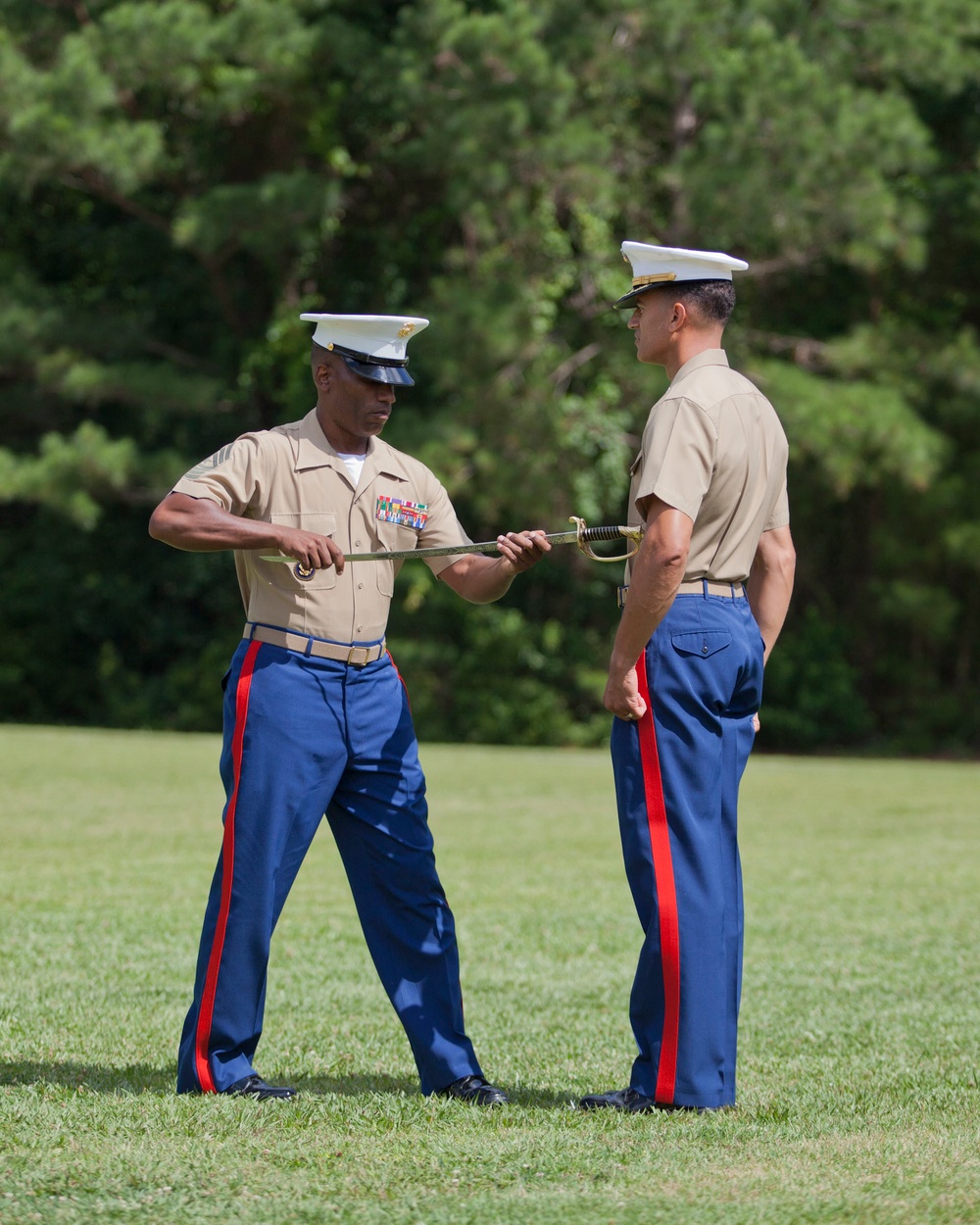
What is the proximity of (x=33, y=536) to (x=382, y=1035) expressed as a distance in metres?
23.0

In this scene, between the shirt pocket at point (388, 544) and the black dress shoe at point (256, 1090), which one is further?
the shirt pocket at point (388, 544)

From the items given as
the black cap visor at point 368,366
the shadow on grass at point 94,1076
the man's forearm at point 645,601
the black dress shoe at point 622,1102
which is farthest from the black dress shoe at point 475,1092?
the black cap visor at point 368,366

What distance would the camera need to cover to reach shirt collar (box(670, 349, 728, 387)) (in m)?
4.15

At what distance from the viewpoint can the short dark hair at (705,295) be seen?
415cm

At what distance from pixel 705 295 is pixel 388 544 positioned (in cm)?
106

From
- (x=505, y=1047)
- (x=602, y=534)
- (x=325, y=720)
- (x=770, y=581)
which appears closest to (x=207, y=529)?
(x=325, y=720)

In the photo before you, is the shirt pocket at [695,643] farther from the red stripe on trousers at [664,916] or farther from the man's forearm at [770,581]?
the man's forearm at [770,581]

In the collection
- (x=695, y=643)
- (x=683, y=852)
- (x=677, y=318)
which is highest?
(x=677, y=318)

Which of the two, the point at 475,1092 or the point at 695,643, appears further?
the point at 475,1092

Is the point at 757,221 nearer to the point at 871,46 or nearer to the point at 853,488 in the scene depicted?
the point at 871,46

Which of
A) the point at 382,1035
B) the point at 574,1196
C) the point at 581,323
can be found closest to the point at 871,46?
the point at 581,323

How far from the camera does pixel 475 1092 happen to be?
4.27m

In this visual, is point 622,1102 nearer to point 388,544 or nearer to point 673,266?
point 388,544

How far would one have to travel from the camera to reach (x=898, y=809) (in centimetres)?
1328
